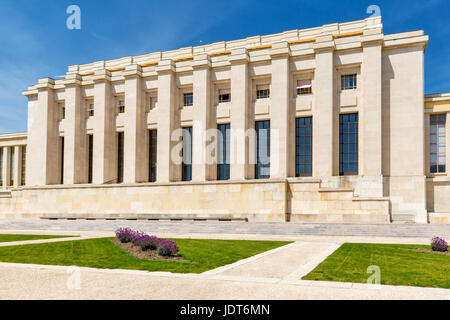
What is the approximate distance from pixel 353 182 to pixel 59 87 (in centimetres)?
3688

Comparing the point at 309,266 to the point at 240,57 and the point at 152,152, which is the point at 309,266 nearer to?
the point at 240,57

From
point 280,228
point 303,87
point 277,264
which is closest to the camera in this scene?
point 277,264

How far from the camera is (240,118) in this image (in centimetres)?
3862

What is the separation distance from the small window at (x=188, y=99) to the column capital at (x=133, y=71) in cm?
591

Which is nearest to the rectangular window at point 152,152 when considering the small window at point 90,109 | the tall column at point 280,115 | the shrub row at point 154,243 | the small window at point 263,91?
the small window at point 90,109

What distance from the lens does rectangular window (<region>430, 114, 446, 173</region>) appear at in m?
36.2

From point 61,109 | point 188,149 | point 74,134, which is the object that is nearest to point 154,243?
point 188,149

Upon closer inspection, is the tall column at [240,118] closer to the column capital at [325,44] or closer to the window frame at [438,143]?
the column capital at [325,44]

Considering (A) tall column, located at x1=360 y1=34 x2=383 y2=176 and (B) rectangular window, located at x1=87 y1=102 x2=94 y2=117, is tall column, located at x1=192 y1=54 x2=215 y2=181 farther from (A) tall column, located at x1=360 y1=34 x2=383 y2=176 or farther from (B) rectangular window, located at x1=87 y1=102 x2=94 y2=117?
(A) tall column, located at x1=360 y1=34 x2=383 y2=176

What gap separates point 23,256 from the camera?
43.8 feet

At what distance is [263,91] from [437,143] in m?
17.7

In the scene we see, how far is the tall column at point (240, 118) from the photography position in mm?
38469
